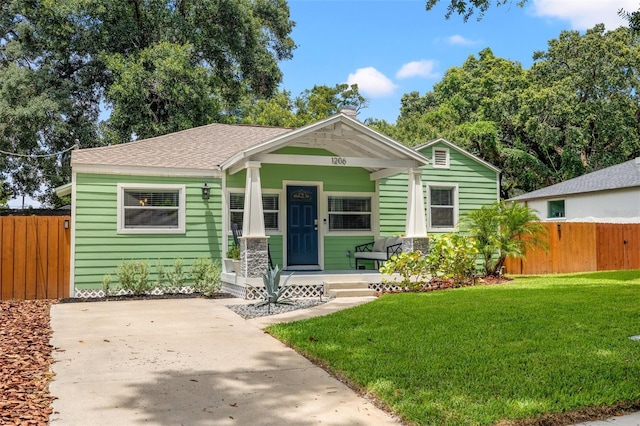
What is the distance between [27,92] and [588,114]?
1005 inches

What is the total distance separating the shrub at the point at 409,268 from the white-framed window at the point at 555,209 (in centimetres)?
1319

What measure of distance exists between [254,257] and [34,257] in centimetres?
450

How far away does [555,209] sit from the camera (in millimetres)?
22375

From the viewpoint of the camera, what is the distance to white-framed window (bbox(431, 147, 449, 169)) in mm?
14086

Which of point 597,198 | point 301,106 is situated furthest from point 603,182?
point 301,106

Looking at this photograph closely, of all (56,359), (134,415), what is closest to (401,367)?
(134,415)

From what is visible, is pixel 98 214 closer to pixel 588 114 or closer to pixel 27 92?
pixel 27 92

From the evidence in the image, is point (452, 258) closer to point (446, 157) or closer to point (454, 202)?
point (454, 202)

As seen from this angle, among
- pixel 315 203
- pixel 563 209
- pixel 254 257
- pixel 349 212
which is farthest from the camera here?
pixel 563 209

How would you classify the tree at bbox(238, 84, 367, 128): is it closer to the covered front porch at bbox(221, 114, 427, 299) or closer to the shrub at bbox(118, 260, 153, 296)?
the covered front porch at bbox(221, 114, 427, 299)

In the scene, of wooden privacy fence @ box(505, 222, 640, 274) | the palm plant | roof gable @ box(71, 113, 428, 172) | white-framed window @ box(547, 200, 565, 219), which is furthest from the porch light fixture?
white-framed window @ box(547, 200, 565, 219)

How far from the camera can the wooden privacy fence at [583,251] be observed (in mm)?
15352

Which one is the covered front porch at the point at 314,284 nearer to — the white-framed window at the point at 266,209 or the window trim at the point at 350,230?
the white-framed window at the point at 266,209

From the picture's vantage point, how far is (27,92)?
20.8m
